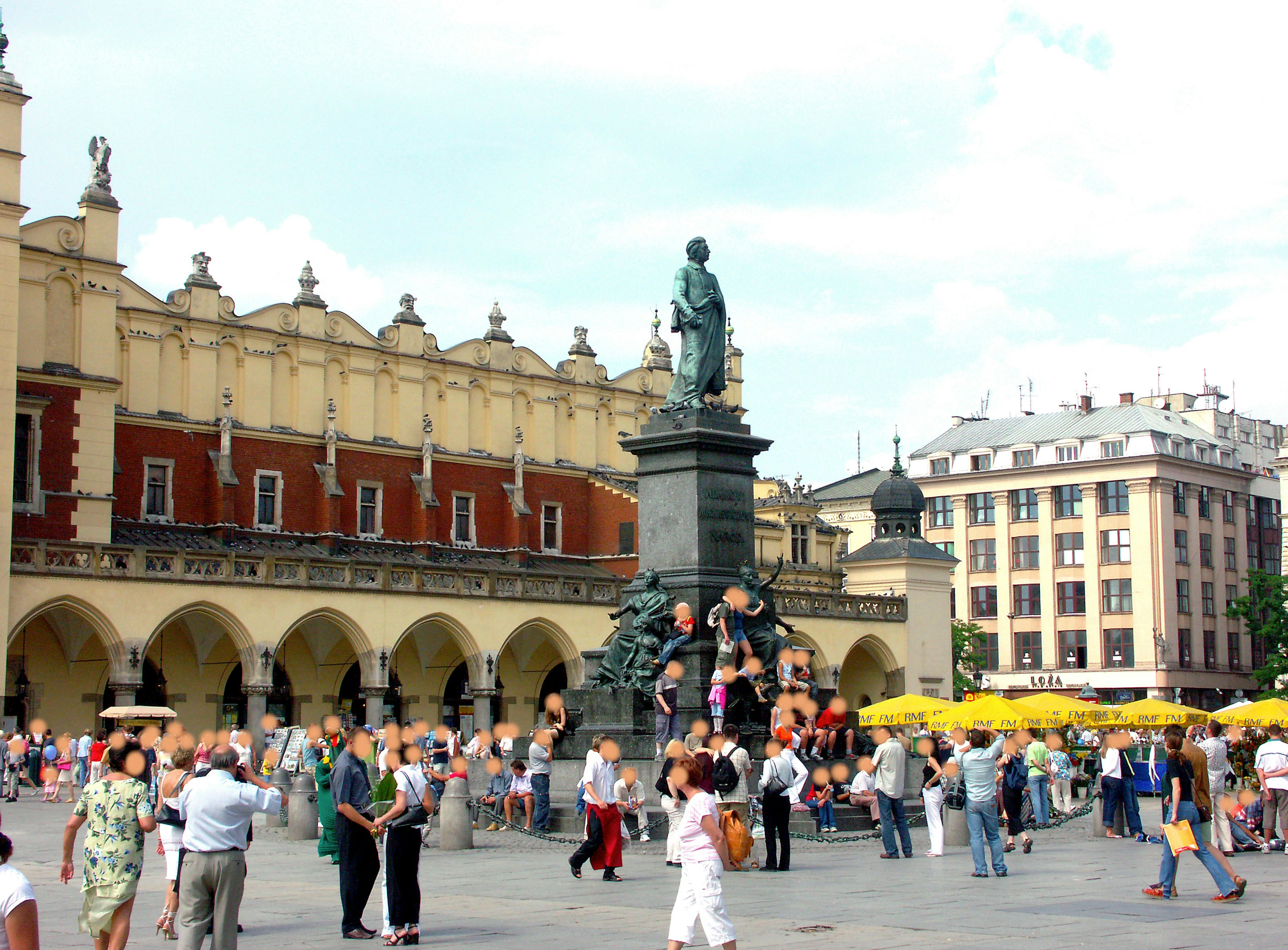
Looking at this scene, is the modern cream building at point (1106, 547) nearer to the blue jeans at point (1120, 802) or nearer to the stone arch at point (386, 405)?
the stone arch at point (386, 405)

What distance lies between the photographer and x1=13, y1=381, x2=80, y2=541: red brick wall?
4072 cm

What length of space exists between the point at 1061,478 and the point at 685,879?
6837cm

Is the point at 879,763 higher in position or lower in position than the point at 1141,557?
lower

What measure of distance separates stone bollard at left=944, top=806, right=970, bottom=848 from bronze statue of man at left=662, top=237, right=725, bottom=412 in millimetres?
5931

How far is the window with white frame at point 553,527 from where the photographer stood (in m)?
54.6

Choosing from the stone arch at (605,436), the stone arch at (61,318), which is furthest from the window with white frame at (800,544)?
the stone arch at (61,318)

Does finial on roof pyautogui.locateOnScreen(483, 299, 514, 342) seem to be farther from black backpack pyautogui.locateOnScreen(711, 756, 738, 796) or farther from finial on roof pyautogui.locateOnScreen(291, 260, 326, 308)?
black backpack pyautogui.locateOnScreen(711, 756, 738, 796)

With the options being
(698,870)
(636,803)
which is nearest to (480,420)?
(636,803)

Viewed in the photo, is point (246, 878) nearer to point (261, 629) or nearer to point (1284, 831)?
point (1284, 831)

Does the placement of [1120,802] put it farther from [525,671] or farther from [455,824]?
[525,671]

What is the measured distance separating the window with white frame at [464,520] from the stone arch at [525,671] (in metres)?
4.95

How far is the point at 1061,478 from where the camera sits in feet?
247

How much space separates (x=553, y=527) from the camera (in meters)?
54.9

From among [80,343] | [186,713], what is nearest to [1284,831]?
[186,713]
